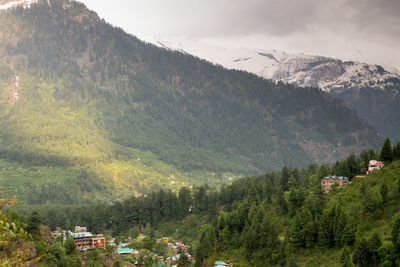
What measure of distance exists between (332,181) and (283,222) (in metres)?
22.5

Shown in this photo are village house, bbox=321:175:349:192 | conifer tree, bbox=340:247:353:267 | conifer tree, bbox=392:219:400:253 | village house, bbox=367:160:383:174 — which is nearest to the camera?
conifer tree, bbox=392:219:400:253

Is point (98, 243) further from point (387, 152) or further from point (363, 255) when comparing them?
point (387, 152)

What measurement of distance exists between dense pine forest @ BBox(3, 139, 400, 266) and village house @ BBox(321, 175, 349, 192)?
2.72 meters

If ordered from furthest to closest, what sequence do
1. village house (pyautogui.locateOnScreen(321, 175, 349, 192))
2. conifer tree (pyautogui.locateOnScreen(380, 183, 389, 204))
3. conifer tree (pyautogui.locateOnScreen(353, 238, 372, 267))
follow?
village house (pyautogui.locateOnScreen(321, 175, 349, 192)) < conifer tree (pyautogui.locateOnScreen(380, 183, 389, 204)) < conifer tree (pyautogui.locateOnScreen(353, 238, 372, 267))

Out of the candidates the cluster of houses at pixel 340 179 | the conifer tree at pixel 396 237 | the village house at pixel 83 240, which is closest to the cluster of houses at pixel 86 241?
the village house at pixel 83 240

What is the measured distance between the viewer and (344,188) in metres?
109

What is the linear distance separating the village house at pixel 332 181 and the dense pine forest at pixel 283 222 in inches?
107

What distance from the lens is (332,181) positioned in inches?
4828

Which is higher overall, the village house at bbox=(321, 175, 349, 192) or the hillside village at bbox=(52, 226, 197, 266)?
the village house at bbox=(321, 175, 349, 192)

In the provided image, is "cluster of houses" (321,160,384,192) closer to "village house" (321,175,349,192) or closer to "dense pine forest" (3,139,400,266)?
"village house" (321,175,349,192)

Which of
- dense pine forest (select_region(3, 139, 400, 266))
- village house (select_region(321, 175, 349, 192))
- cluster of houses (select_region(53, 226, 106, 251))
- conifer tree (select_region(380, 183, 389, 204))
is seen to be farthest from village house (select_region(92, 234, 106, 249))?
conifer tree (select_region(380, 183, 389, 204))

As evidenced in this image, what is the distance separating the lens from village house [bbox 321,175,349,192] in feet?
394

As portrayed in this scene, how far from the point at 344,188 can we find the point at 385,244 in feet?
122

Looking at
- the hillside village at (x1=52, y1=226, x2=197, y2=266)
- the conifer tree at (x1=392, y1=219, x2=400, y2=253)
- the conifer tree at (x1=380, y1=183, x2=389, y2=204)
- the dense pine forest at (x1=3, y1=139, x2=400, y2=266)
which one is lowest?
the hillside village at (x1=52, y1=226, x2=197, y2=266)
